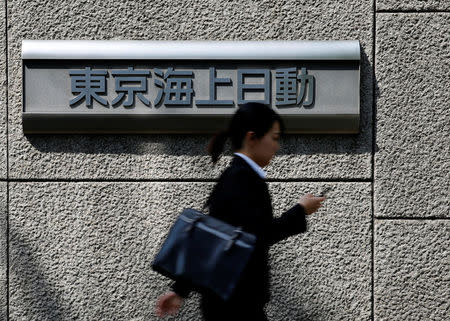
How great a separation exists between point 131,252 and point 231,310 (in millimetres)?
1554

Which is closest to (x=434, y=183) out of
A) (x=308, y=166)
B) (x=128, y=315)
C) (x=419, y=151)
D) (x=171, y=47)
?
(x=419, y=151)

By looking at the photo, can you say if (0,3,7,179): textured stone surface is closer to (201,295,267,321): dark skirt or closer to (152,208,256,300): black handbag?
(152,208,256,300): black handbag

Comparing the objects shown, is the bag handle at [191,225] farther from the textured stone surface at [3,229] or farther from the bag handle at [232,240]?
the textured stone surface at [3,229]

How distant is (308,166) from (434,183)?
2.54ft

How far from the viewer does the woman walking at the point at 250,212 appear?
238 centimetres

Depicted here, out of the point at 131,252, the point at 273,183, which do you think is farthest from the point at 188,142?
the point at 131,252

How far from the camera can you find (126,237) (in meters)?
3.83

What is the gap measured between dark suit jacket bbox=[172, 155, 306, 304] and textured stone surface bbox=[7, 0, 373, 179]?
1.35 m

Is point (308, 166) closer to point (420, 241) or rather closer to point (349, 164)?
point (349, 164)

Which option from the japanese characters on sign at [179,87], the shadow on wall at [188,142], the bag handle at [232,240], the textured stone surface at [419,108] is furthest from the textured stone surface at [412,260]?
Result: the bag handle at [232,240]

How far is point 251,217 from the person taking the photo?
7.74ft

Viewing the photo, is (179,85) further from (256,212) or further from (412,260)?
(412,260)

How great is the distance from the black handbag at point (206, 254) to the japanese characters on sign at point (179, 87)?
1447 millimetres

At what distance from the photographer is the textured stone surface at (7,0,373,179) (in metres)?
3.79
